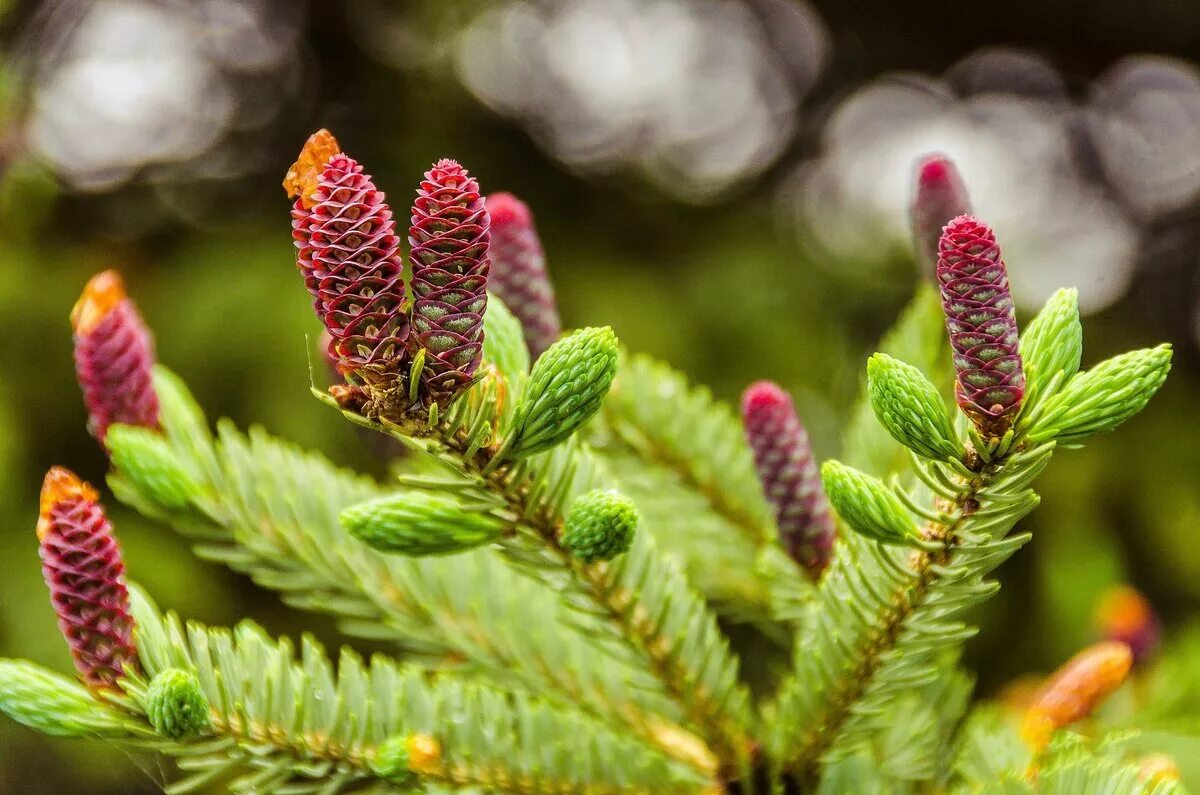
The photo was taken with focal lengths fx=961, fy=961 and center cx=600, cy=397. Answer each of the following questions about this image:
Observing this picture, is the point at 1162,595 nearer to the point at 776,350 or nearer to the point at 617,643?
the point at 776,350

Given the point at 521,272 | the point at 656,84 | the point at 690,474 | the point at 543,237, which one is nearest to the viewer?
the point at 521,272

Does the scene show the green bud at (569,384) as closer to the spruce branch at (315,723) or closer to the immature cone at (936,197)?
the spruce branch at (315,723)

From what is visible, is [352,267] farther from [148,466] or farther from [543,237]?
[543,237]

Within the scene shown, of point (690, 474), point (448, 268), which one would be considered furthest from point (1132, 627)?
point (448, 268)

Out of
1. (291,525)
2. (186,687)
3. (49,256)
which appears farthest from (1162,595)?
(49,256)

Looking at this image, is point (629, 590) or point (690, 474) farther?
point (690, 474)

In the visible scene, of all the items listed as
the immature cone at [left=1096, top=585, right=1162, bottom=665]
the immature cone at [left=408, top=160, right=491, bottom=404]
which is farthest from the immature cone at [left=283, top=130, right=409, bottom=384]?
the immature cone at [left=1096, top=585, right=1162, bottom=665]
